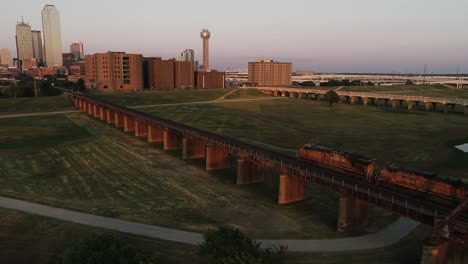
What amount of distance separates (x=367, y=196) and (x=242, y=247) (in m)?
Answer: 16.6

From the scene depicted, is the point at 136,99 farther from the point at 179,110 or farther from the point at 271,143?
the point at 271,143

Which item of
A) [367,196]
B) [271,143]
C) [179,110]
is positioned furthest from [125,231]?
[179,110]

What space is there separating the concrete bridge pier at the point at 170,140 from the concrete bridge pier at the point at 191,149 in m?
8.38

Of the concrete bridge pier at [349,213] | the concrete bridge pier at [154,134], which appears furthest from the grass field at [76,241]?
the concrete bridge pier at [154,134]

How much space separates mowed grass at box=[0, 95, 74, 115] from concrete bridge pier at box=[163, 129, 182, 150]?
262ft

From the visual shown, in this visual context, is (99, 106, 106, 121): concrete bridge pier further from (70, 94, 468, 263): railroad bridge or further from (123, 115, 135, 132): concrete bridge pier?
(70, 94, 468, 263): railroad bridge

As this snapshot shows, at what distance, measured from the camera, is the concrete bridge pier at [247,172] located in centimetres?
5578

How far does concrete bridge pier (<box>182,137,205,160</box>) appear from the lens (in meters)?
70.9

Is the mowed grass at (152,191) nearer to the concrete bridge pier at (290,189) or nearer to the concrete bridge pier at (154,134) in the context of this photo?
the concrete bridge pier at (290,189)

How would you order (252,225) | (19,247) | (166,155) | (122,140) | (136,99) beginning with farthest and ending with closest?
(136,99) < (122,140) < (166,155) < (252,225) < (19,247)

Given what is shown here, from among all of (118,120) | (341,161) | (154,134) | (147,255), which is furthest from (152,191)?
(118,120)

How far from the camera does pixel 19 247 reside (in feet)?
113

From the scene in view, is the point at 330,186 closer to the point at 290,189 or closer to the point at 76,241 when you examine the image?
the point at 290,189

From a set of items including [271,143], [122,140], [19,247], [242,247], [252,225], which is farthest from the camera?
[122,140]
